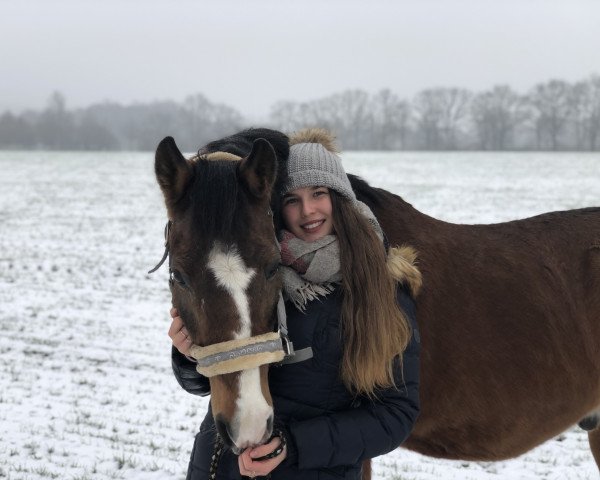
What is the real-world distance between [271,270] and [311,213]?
370 mm

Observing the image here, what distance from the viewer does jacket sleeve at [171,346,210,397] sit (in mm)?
2182

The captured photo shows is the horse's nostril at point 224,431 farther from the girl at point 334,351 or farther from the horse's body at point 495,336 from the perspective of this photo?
the horse's body at point 495,336

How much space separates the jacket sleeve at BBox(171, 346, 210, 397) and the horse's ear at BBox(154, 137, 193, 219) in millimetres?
568

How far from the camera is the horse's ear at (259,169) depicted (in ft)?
6.52

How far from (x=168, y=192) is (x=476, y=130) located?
83419mm

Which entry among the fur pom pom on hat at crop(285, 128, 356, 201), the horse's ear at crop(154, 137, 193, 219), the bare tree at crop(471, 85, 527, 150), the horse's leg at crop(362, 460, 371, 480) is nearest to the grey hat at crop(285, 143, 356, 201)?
the fur pom pom on hat at crop(285, 128, 356, 201)

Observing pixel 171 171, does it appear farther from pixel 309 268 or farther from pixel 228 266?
pixel 309 268

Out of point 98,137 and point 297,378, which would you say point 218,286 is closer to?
point 297,378

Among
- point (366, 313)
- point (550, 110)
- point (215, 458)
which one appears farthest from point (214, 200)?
point (550, 110)

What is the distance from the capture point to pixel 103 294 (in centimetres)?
952

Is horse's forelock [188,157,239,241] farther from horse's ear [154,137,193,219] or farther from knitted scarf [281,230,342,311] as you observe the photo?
knitted scarf [281,230,342,311]

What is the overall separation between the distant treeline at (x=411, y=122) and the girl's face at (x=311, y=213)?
6148cm

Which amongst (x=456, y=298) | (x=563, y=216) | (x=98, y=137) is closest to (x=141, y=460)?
(x=456, y=298)

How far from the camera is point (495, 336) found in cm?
285
